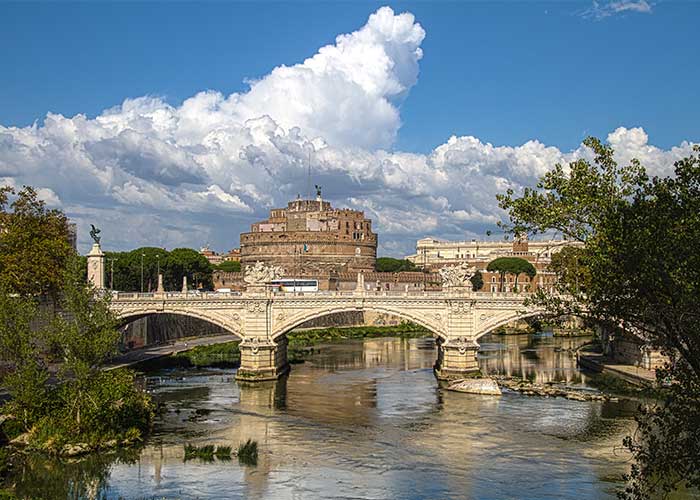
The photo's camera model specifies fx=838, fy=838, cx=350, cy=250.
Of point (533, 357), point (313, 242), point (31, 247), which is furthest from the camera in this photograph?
point (313, 242)

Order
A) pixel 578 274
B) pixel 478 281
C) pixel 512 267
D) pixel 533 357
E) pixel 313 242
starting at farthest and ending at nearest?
pixel 512 267, pixel 478 281, pixel 313 242, pixel 533 357, pixel 578 274

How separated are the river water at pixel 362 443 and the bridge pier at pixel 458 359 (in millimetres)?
2150

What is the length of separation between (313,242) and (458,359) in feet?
238

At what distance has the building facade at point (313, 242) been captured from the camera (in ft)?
422

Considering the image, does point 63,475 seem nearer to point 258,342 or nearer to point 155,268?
point 258,342

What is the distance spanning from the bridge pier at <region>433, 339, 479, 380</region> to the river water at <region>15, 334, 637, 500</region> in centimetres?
215

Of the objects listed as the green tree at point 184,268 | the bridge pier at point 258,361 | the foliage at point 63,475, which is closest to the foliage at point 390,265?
the green tree at point 184,268

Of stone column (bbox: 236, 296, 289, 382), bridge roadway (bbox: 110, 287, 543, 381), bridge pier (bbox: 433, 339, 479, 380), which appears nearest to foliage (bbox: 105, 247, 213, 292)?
bridge roadway (bbox: 110, 287, 543, 381)

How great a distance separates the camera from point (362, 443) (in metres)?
41.0

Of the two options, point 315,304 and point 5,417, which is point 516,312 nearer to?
point 315,304

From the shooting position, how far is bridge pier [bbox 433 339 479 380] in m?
58.2

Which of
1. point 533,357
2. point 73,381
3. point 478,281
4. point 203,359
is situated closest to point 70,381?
point 73,381

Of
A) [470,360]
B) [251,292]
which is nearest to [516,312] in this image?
[470,360]

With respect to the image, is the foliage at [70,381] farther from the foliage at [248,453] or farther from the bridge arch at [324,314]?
the bridge arch at [324,314]
